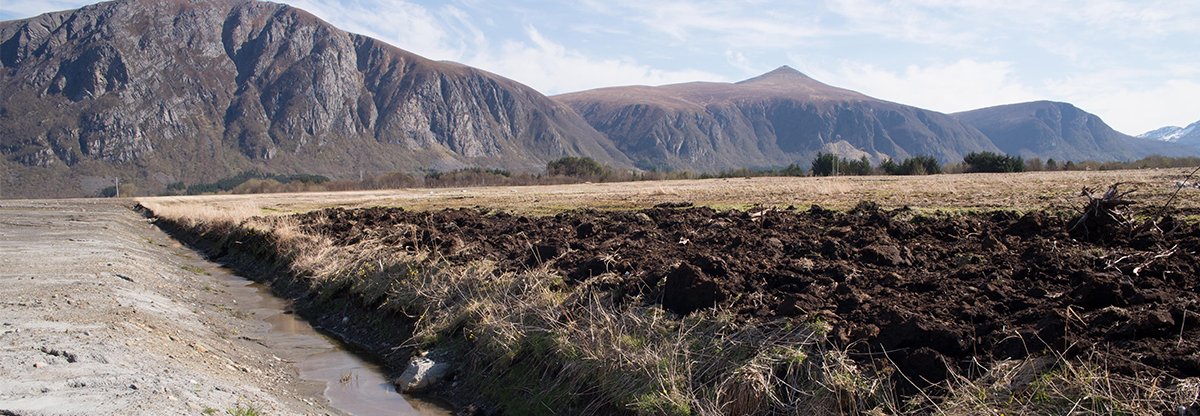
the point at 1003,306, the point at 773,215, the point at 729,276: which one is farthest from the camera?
the point at 773,215

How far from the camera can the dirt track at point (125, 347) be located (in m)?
7.75

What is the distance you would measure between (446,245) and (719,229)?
5.94 m

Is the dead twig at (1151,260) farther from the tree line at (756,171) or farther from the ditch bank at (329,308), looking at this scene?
the tree line at (756,171)

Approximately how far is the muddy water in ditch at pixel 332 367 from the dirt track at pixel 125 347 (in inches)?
12.3

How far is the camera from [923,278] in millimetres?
9734

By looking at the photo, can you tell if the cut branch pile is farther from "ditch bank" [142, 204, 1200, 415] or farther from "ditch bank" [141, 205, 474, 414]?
"ditch bank" [141, 205, 474, 414]

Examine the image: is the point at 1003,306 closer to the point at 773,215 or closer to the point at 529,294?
the point at 529,294

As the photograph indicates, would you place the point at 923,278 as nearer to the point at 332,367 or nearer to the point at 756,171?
the point at 332,367

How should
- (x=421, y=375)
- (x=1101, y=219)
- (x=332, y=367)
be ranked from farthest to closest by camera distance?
(x=1101, y=219) → (x=332, y=367) → (x=421, y=375)

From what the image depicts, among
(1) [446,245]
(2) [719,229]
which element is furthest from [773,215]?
(1) [446,245]

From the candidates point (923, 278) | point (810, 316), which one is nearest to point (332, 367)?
point (810, 316)

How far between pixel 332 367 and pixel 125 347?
2.99 meters

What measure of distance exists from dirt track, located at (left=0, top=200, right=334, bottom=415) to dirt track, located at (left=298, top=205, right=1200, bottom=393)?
13.9 ft

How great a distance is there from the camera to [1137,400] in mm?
5371
